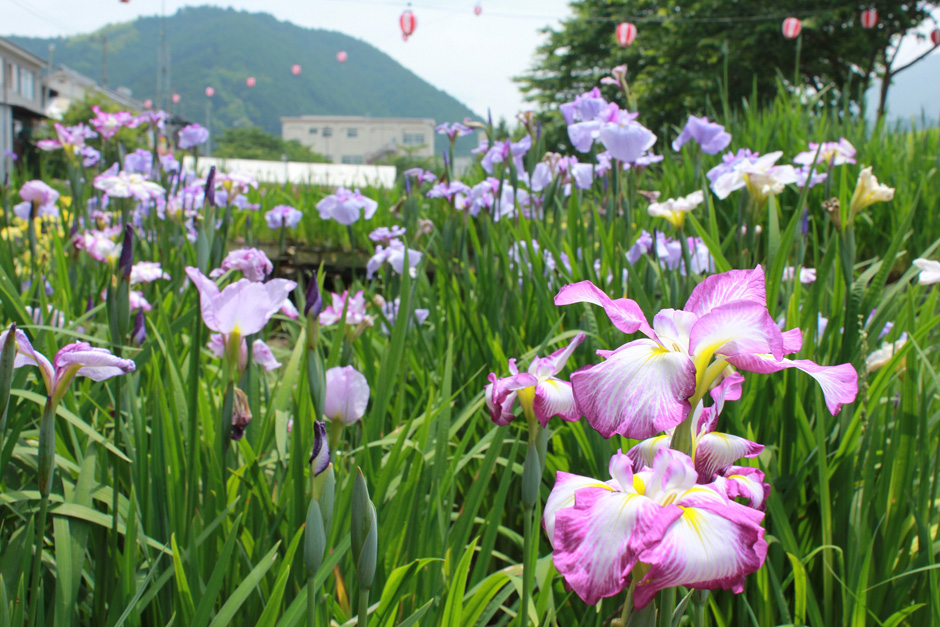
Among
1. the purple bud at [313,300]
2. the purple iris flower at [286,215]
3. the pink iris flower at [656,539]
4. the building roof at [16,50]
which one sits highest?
the building roof at [16,50]

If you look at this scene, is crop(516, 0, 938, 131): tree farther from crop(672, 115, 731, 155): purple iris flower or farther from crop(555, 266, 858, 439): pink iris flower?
crop(555, 266, 858, 439): pink iris flower

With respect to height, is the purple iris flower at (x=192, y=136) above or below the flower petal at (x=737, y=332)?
above

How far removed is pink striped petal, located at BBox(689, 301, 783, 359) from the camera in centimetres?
46

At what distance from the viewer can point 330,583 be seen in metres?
0.98

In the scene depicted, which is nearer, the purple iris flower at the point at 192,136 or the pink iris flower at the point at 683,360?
the pink iris flower at the point at 683,360

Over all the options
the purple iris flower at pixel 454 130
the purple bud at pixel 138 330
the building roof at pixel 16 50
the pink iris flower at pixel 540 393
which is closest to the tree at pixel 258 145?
the building roof at pixel 16 50

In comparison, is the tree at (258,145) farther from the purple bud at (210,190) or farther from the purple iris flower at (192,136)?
the purple bud at (210,190)

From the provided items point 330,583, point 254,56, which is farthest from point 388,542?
point 254,56

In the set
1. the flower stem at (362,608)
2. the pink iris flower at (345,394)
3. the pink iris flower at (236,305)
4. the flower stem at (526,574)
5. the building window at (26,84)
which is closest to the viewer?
the flower stem at (362,608)

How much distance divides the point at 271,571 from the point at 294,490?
0.14 meters

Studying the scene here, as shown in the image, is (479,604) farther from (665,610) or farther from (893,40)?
(893,40)

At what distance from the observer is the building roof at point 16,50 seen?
3694cm

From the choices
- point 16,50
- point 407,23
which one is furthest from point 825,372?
point 16,50

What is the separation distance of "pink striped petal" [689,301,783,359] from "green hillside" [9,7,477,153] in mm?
137611
